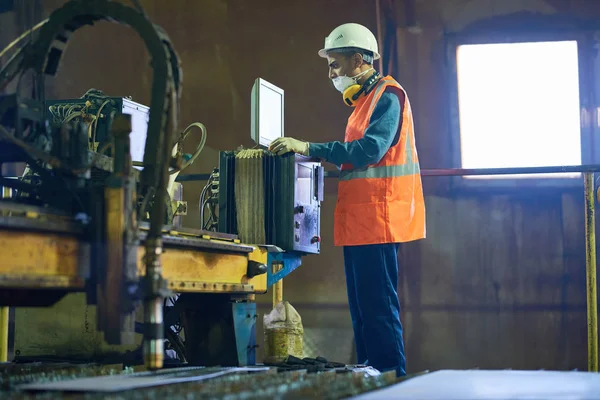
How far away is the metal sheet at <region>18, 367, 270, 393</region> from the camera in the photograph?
103 inches

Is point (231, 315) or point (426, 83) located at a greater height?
point (426, 83)

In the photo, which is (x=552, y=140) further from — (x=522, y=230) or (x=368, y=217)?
(x=368, y=217)

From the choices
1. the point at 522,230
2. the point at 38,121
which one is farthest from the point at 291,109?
the point at 38,121

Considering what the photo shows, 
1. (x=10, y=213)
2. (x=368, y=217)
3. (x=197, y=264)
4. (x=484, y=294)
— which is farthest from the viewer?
(x=484, y=294)

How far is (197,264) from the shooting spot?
368cm

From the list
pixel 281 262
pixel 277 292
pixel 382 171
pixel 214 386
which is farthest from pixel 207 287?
pixel 277 292

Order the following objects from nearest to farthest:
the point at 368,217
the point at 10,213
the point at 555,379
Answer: the point at 10,213 < the point at 555,379 < the point at 368,217

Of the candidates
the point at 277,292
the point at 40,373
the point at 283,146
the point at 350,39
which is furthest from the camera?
the point at 277,292

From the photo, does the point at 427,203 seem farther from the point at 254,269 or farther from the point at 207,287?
the point at 207,287

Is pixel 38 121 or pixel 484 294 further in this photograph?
pixel 484 294

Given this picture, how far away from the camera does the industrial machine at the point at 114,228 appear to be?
272 cm

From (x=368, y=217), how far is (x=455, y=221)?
241cm

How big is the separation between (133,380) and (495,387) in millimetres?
1179

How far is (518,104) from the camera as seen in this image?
280 inches
